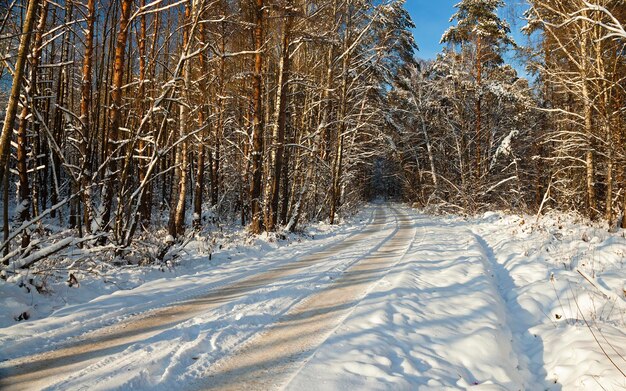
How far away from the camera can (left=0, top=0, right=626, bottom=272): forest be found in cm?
720

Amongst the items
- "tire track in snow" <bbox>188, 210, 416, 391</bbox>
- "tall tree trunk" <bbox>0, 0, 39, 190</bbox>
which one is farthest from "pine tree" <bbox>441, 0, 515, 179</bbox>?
"tall tree trunk" <bbox>0, 0, 39, 190</bbox>

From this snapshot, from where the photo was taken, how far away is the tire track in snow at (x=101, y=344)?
3088 mm

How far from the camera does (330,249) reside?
11.6 meters

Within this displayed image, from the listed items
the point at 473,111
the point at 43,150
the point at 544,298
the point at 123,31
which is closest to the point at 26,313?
the point at 123,31

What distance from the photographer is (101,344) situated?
380cm

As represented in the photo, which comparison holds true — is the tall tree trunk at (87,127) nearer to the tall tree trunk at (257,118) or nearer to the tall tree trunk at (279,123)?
the tall tree trunk at (257,118)

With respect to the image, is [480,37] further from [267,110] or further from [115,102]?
[115,102]

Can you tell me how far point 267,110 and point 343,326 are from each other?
1500cm

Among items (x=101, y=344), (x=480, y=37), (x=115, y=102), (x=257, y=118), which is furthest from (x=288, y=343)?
(x=480, y=37)

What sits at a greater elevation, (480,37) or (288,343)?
(480,37)

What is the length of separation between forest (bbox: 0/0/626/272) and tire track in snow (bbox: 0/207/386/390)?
1.85 meters

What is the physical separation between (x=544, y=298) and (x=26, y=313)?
742cm

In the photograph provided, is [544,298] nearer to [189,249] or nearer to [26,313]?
[26,313]

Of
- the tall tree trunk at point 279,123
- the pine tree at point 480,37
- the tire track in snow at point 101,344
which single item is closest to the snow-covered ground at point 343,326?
the tire track in snow at point 101,344
